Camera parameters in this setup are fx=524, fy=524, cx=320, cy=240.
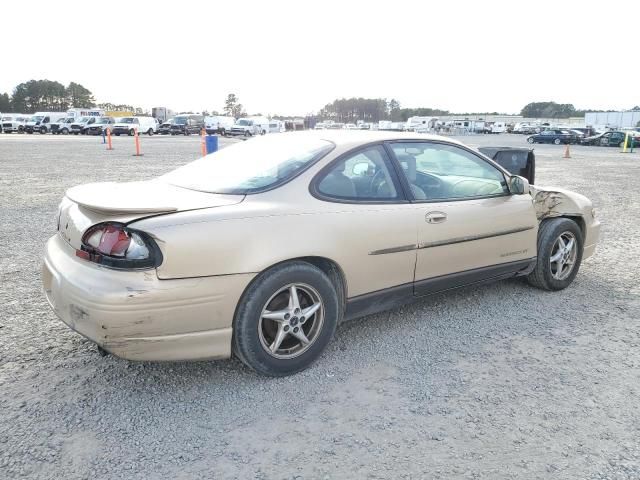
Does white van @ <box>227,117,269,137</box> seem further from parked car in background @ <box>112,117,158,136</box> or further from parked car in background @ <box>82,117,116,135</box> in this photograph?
parked car in background @ <box>82,117,116,135</box>

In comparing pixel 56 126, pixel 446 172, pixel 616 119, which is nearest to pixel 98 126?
pixel 56 126

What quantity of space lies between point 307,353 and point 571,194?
3.06 meters

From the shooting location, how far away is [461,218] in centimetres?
376

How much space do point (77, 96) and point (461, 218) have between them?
388 feet

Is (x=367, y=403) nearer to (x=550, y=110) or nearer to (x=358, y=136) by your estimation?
(x=358, y=136)

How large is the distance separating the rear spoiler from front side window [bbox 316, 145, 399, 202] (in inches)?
117

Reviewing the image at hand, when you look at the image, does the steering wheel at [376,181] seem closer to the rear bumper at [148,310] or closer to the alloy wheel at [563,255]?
the rear bumper at [148,310]

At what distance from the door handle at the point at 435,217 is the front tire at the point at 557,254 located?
52.0 inches

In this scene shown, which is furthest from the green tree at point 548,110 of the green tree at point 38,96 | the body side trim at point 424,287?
the body side trim at point 424,287

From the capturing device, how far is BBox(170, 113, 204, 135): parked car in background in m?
49.6

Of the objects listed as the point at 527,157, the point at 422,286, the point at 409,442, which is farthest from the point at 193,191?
the point at 527,157

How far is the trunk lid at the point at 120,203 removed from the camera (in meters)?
2.72

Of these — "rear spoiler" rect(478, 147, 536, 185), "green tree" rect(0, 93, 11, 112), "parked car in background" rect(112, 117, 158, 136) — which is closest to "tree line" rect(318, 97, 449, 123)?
"green tree" rect(0, 93, 11, 112)

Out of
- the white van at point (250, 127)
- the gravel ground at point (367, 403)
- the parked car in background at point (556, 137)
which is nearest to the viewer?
the gravel ground at point (367, 403)
